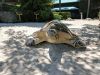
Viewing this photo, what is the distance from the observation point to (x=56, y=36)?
18.7 feet

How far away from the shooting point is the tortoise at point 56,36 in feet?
18.8

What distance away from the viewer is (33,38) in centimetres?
684

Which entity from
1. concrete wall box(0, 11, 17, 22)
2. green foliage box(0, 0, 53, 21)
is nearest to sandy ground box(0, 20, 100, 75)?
concrete wall box(0, 11, 17, 22)

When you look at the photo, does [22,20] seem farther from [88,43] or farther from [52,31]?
[52,31]

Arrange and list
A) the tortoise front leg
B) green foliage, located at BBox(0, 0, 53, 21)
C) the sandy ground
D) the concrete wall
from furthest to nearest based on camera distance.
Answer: green foliage, located at BBox(0, 0, 53, 21) < the concrete wall < the tortoise front leg < the sandy ground

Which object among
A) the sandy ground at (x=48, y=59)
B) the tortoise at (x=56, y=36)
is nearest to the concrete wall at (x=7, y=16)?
the sandy ground at (x=48, y=59)

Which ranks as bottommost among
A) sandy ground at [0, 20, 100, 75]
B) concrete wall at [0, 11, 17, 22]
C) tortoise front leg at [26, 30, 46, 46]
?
concrete wall at [0, 11, 17, 22]

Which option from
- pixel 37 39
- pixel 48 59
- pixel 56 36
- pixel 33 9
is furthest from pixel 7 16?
pixel 48 59

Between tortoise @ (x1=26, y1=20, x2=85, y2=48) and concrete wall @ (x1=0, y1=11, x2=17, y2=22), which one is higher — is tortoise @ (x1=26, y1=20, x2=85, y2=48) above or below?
above

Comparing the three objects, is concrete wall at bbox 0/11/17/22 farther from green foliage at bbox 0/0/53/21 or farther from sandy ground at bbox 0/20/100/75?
sandy ground at bbox 0/20/100/75

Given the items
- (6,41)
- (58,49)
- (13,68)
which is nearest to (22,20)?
(6,41)

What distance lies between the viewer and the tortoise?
5.73 meters

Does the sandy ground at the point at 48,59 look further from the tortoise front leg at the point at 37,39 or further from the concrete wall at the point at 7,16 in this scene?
the concrete wall at the point at 7,16

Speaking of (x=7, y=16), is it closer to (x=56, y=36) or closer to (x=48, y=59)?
(x=56, y=36)
